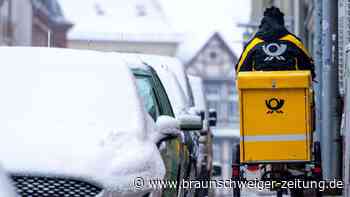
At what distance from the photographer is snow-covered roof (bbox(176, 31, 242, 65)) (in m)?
87.5

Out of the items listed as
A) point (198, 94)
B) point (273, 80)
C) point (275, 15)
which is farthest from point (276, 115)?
point (198, 94)

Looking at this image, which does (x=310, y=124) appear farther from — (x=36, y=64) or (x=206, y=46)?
(x=206, y=46)

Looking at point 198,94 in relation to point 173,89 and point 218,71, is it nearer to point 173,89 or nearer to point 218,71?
point 173,89

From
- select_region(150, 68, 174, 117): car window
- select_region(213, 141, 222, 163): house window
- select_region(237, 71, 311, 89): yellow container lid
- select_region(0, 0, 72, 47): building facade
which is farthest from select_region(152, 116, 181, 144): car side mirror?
select_region(213, 141, 222, 163): house window

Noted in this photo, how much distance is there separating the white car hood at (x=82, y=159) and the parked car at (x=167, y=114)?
981 millimetres

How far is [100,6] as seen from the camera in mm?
98625

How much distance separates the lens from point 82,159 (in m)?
5.80

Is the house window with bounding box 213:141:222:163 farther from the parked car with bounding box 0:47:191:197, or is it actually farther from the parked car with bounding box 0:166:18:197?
the parked car with bounding box 0:166:18:197

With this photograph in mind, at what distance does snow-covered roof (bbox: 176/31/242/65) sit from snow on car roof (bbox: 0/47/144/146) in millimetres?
79363

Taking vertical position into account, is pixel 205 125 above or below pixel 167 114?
below

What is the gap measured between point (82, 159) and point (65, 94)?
3.30 feet

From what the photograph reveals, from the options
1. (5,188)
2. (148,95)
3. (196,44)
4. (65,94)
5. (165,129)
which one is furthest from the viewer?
(196,44)

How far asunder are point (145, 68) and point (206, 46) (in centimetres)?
7947

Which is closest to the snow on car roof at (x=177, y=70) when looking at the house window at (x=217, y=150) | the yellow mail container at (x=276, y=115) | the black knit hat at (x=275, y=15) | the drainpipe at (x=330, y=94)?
the drainpipe at (x=330, y=94)
